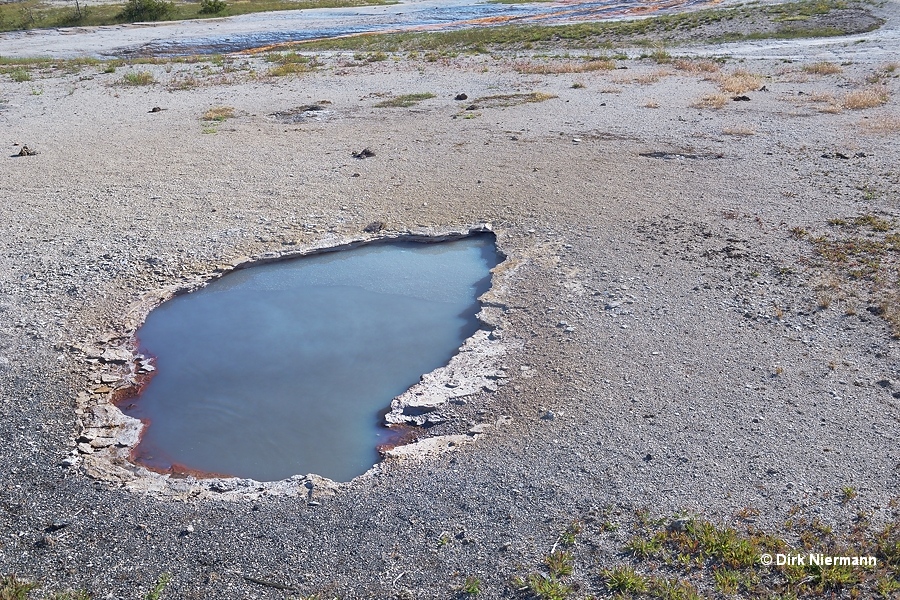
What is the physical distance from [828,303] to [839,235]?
2.23 meters

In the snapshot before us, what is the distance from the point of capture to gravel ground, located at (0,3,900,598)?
17.6 ft

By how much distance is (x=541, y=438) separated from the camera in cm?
628

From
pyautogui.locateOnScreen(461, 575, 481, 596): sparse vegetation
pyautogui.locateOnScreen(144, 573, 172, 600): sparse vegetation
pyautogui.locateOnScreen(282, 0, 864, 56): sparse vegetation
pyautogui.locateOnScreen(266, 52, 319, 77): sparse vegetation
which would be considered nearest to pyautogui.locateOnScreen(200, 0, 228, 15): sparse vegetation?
pyautogui.locateOnScreen(282, 0, 864, 56): sparse vegetation

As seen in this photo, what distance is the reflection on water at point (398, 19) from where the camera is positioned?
129 feet

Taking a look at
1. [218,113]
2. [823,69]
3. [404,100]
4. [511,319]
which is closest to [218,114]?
[218,113]

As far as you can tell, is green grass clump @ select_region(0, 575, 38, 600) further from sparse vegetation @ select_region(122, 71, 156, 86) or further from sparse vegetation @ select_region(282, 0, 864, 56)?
sparse vegetation @ select_region(282, 0, 864, 56)

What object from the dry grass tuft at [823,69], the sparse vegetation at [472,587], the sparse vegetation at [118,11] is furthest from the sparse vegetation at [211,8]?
the sparse vegetation at [472,587]

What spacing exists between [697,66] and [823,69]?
3.39 meters

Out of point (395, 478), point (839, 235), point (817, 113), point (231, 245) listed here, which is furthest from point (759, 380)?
point (817, 113)

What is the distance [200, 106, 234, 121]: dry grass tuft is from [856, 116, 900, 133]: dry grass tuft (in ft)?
44.0

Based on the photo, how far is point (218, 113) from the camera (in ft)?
59.7

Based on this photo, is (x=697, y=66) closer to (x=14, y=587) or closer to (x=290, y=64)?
(x=290, y=64)

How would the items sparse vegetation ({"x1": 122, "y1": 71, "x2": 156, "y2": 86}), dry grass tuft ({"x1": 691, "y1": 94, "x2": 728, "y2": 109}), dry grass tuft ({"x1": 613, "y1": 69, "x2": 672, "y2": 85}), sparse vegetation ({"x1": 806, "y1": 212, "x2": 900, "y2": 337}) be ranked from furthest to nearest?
sparse vegetation ({"x1": 122, "y1": 71, "x2": 156, "y2": 86}) → dry grass tuft ({"x1": 613, "y1": 69, "x2": 672, "y2": 85}) → dry grass tuft ({"x1": 691, "y1": 94, "x2": 728, "y2": 109}) → sparse vegetation ({"x1": 806, "y1": 212, "x2": 900, "y2": 337})

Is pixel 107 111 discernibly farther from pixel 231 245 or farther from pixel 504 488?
pixel 504 488
